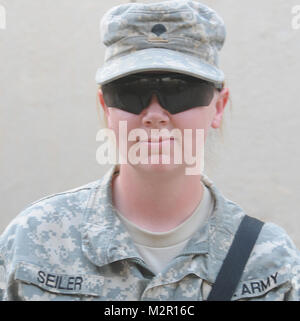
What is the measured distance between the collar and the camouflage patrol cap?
1.25 ft

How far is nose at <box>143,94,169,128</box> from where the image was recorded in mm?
1568

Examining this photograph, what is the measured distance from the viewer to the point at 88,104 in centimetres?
525

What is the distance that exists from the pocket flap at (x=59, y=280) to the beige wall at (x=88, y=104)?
3.41 metres

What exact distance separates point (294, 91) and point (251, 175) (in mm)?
811

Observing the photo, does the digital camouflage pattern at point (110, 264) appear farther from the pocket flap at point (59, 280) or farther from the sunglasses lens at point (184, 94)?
the sunglasses lens at point (184, 94)

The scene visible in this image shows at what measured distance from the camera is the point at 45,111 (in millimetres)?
5289

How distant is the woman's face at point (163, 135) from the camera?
1.56m

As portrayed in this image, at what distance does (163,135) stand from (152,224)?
0.94 feet
